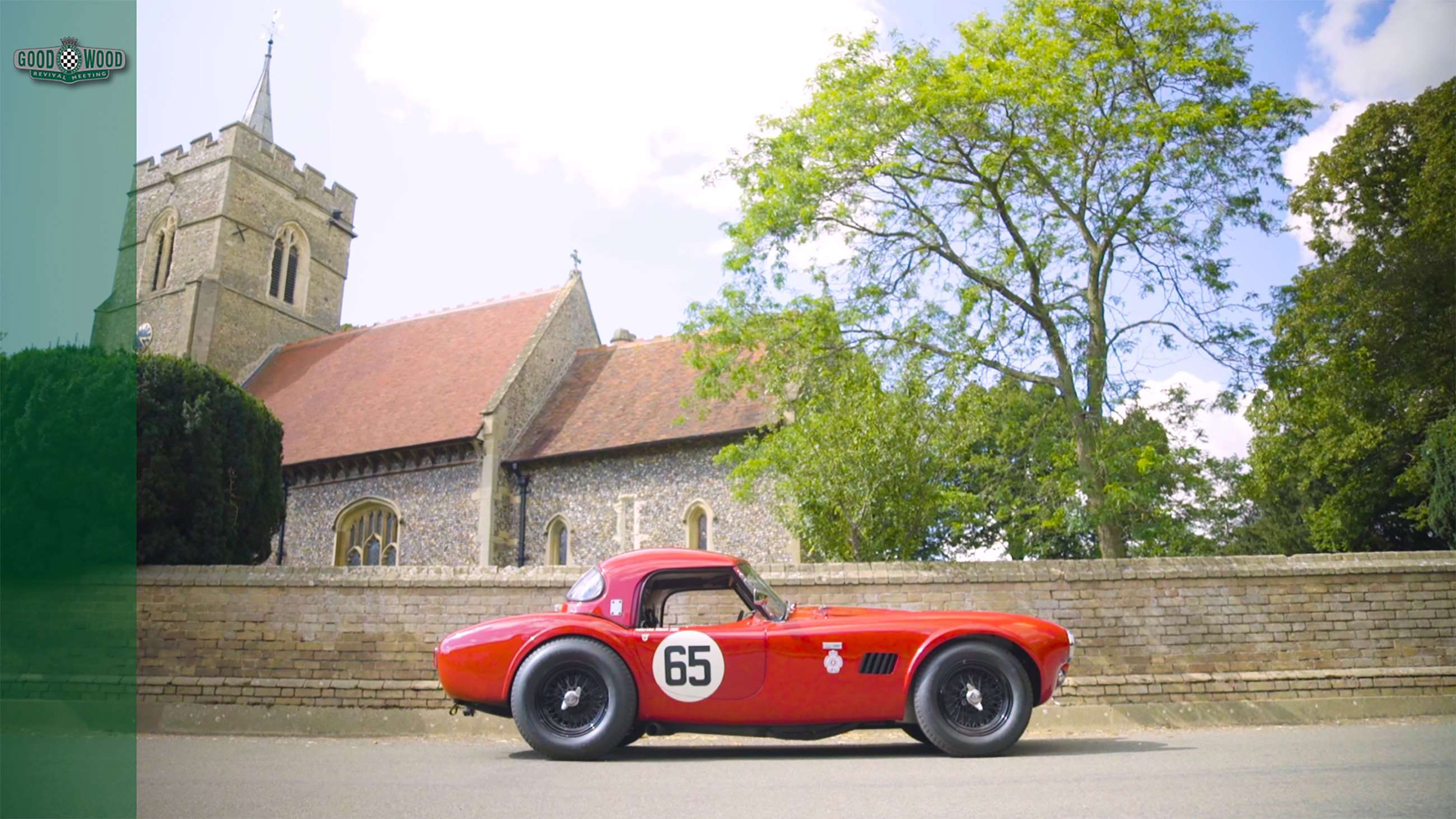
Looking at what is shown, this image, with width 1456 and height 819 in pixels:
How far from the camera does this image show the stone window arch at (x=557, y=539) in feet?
65.7

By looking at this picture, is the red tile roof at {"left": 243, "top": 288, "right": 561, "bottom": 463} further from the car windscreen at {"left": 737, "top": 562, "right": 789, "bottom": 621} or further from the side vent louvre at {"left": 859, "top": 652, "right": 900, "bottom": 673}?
the side vent louvre at {"left": 859, "top": 652, "right": 900, "bottom": 673}

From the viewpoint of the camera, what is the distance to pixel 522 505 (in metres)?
20.3

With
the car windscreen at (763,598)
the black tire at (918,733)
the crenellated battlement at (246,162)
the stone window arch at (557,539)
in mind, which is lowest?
the black tire at (918,733)

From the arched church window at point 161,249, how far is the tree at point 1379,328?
1237 inches

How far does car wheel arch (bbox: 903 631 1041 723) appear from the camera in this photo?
630 cm

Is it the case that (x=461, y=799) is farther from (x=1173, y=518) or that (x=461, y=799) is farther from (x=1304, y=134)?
(x=1304, y=134)

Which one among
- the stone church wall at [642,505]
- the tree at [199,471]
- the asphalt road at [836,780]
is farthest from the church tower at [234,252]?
the asphalt road at [836,780]

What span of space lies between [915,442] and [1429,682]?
253 inches

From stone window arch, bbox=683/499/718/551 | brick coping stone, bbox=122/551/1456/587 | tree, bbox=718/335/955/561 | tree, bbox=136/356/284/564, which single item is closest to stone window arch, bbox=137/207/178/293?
tree, bbox=136/356/284/564

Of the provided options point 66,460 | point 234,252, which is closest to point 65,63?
point 66,460

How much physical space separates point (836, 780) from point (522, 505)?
1585cm

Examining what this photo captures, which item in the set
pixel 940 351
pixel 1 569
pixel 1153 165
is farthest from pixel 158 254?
pixel 1153 165

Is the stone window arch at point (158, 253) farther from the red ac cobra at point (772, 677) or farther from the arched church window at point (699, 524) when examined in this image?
the red ac cobra at point (772, 677)

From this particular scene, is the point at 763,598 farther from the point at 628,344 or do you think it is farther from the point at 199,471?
the point at 628,344
